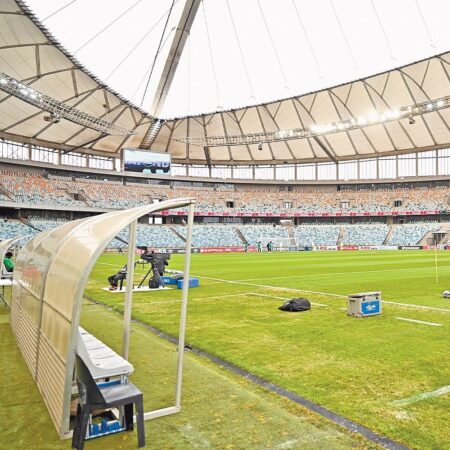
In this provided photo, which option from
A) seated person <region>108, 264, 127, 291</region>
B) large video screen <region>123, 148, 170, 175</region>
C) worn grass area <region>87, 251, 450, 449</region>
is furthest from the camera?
large video screen <region>123, 148, 170, 175</region>

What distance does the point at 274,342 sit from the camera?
28.9 feet

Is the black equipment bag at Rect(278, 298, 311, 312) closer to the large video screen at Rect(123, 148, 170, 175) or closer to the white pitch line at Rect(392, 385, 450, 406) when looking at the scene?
the white pitch line at Rect(392, 385, 450, 406)

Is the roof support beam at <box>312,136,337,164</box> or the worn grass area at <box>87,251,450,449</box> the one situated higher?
the roof support beam at <box>312,136,337,164</box>

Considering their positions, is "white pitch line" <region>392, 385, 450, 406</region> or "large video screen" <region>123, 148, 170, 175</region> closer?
"white pitch line" <region>392, 385, 450, 406</region>

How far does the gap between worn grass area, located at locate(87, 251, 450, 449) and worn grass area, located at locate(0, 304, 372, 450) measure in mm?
543

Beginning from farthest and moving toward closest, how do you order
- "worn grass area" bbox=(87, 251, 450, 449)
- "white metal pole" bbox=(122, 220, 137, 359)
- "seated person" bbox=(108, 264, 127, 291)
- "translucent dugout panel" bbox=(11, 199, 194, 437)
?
"seated person" bbox=(108, 264, 127, 291) < "white metal pole" bbox=(122, 220, 137, 359) < "worn grass area" bbox=(87, 251, 450, 449) < "translucent dugout panel" bbox=(11, 199, 194, 437)

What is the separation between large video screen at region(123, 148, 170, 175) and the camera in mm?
65688

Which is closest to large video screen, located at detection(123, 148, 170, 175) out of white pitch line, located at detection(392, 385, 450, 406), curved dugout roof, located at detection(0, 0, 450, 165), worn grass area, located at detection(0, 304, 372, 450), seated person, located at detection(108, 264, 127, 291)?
curved dugout roof, located at detection(0, 0, 450, 165)

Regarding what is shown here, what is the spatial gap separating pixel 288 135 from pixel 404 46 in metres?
22.8

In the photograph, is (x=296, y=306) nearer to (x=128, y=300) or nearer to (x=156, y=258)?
(x=156, y=258)

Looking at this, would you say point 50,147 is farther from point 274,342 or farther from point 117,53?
point 274,342

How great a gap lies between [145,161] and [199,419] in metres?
64.2

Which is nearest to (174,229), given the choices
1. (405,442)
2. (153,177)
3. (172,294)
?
(153,177)

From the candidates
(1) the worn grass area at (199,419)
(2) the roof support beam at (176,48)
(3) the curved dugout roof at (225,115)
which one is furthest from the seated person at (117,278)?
(2) the roof support beam at (176,48)
